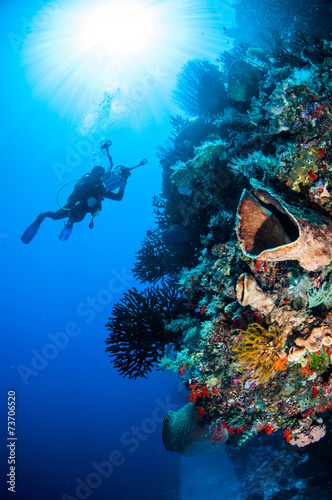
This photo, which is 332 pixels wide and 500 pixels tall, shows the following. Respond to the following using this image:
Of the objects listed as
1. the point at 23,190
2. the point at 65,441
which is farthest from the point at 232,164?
the point at 23,190

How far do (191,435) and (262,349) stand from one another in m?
2.65

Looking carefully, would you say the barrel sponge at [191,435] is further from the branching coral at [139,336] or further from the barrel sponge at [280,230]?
the barrel sponge at [280,230]

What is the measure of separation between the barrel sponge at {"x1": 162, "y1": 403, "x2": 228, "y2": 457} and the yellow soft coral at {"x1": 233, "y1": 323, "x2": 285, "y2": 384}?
2.04 metres

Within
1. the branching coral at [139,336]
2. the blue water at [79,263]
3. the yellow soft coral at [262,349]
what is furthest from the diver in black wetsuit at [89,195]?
the blue water at [79,263]

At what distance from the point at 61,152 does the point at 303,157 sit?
6407 centimetres

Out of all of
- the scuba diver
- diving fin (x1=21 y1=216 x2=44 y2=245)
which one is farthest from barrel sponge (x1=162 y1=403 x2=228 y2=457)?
diving fin (x1=21 y1=216 x2=44 y2=245)

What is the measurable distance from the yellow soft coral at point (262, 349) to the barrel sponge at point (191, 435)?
204 centimetres

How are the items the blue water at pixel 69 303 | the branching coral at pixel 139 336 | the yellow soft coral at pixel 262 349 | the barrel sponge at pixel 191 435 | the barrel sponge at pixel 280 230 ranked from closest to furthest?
the barrel sponge at pixel 280 230
the yellow soft coral at pixel 262 349
the branching coral at pixel 139 336
the barrel sponge at pixel 191 435
the blue water at pixel 69 303

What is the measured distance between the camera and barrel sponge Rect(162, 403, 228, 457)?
13.8 ft

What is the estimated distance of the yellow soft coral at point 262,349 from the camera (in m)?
2.80

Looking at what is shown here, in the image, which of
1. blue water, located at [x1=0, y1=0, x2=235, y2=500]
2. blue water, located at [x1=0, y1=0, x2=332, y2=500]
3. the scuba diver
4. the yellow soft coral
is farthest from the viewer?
blue water, located at [x1=0, y1=0, x2=235, y2=500]

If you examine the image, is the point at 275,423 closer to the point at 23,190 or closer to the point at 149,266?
the point at 149,266

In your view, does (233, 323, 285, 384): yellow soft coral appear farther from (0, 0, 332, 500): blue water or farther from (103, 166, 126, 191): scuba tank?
(0, 0, 332, 500): blue water

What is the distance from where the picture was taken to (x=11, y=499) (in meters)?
25.3
